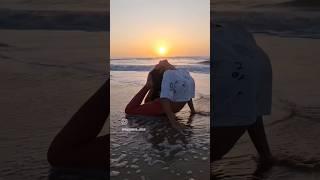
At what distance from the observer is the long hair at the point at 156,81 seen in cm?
440

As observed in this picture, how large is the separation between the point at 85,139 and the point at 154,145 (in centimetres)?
59

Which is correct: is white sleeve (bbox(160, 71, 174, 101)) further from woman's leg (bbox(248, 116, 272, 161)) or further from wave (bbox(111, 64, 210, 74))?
woman's leg (bbox(248, 116, 272, 161))

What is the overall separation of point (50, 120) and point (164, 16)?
1.30 meters

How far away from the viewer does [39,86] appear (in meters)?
4.52

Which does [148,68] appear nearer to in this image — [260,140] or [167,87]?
[167,87]

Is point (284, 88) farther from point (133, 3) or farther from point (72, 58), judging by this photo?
point (72, 58)

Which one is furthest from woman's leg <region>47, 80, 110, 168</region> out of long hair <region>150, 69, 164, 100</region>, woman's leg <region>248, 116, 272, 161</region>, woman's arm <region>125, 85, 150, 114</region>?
woman's leg <region>248, 116, 272, 161</region>

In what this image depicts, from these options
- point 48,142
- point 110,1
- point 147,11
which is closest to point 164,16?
point 147,11

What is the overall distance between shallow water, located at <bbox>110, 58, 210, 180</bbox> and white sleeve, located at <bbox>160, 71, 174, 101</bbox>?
6.7 inches

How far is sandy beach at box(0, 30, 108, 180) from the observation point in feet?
14.6

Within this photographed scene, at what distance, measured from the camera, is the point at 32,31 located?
4.55 metres

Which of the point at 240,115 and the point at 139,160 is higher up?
the point at 240,115

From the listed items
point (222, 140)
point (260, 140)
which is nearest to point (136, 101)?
point (222, 140)

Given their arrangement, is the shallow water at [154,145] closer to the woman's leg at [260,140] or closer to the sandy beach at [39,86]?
the sandy beach at [39,86]
